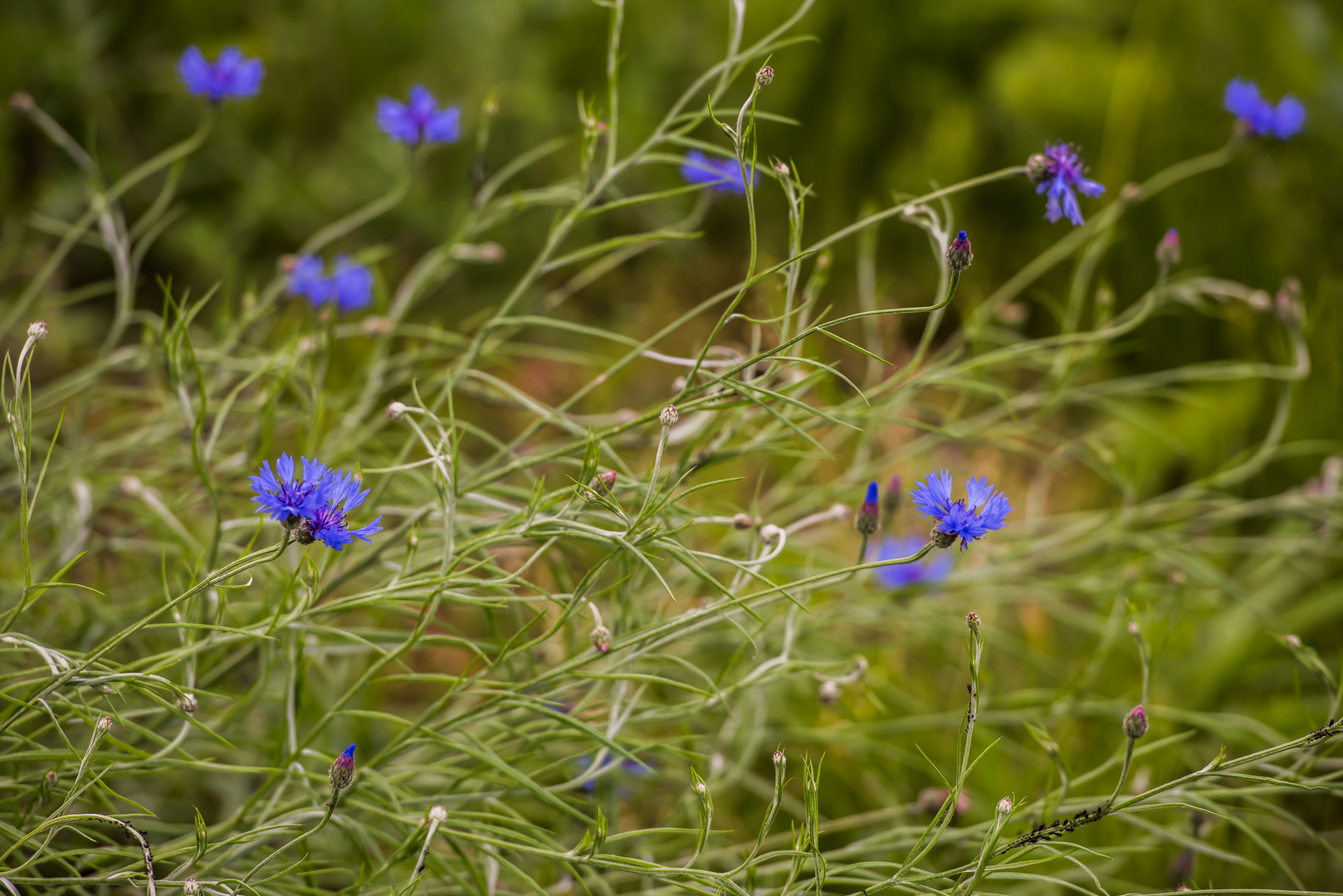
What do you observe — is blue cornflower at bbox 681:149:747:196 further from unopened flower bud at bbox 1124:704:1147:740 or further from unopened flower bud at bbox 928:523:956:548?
unopened flower bud at bbox 1124:704:1147:740

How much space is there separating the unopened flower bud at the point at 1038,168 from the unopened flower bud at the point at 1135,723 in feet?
1.13

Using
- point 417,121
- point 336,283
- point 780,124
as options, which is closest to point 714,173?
point 417,121

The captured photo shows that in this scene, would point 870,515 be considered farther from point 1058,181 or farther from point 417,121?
point 417,121

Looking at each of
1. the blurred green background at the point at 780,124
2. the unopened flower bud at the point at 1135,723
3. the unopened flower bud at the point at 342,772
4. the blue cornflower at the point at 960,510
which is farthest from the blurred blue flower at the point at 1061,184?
the blurred green background at the point at 780,124

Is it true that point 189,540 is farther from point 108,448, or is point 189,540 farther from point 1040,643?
point 1040,643

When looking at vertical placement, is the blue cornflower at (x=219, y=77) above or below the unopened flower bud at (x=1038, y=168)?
above

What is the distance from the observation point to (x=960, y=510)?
22.0 inches

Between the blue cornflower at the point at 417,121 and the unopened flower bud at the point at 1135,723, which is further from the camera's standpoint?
the blue cornflower at the point at 417,121

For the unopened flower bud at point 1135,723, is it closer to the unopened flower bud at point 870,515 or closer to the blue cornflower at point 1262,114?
the unopened flower bud at point 870,515

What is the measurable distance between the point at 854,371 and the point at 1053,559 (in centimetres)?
75

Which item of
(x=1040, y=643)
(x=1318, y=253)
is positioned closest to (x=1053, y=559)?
(x=1040, y=643)

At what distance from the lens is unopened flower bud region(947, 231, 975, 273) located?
0.57 m

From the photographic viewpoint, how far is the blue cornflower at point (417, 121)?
2.99ft

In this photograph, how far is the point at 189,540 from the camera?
0.79 m
